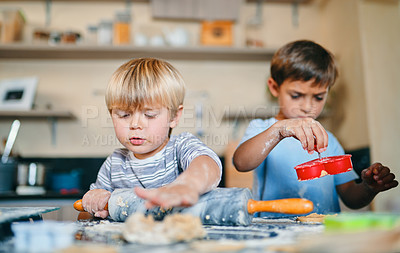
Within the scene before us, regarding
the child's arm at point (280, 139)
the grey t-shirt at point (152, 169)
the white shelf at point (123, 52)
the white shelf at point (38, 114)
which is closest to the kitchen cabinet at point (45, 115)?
the white shelf at point (38, 114)

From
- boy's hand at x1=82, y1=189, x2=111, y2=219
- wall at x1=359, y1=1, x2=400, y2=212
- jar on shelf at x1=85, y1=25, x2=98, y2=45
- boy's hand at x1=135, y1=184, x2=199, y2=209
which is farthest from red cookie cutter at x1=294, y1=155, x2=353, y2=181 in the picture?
jar on shelf at x1=85, y1=25, x2=98, y2=45

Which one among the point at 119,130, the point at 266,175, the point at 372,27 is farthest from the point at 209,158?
the point at 372,27

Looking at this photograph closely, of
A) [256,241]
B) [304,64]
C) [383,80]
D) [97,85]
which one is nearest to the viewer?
[256,241]

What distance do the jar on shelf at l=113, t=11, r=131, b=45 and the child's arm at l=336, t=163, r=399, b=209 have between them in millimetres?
1837

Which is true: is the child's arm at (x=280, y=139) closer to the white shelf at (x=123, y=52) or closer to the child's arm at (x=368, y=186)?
the child's arm at (x=368, y=186)

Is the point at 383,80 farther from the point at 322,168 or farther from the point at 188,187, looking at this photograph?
the point at 188,187

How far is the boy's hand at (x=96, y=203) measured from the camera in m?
0.77

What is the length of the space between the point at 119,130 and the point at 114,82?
12 cm

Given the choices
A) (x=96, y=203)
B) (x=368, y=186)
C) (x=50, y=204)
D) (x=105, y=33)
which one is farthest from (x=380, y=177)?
(x=105, y=33)

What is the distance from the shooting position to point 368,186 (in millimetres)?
989

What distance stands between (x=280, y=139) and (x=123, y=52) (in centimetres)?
187

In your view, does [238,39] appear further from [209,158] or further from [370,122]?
[209,158]

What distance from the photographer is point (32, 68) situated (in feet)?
8.75

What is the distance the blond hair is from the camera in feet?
2.85
